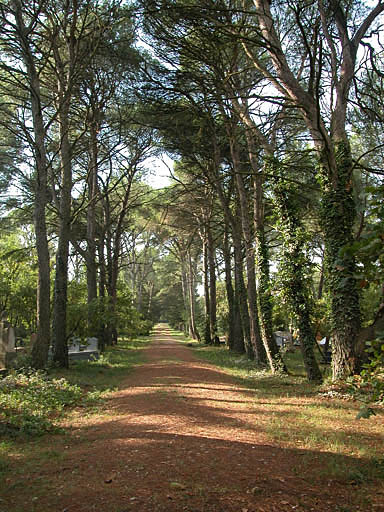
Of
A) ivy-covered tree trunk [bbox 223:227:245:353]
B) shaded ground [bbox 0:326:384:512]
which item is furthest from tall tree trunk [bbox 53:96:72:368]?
ivy-covered tree trunk [bbox 223:227:245:353]

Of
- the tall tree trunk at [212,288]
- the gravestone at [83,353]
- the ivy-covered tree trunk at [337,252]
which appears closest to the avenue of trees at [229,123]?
the ivy-covered tree trunk at [337,252]

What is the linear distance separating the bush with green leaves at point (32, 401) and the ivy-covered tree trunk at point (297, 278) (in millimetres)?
4984

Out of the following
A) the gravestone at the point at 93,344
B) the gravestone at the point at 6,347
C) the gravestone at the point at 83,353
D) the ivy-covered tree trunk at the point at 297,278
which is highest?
the ivy-covered tree trunk at the point at 297,278

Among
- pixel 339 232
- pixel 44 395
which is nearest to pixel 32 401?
pixel 44 395

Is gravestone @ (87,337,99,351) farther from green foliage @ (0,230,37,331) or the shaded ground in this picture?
the shaded ground

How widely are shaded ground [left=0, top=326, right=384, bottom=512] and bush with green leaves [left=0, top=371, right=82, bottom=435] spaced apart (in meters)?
0.53

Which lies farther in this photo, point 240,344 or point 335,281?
point 240,344

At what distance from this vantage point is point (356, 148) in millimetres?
18438

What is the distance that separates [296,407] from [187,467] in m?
3.31

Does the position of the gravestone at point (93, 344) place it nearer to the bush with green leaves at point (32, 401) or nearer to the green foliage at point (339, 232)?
the bush with green leaves at point (32, 401)

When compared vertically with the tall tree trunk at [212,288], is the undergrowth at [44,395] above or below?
below

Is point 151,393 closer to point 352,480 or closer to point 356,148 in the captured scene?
point 352,480

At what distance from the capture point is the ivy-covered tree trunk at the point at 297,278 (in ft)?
28.1

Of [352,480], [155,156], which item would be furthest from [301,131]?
[352,480]
